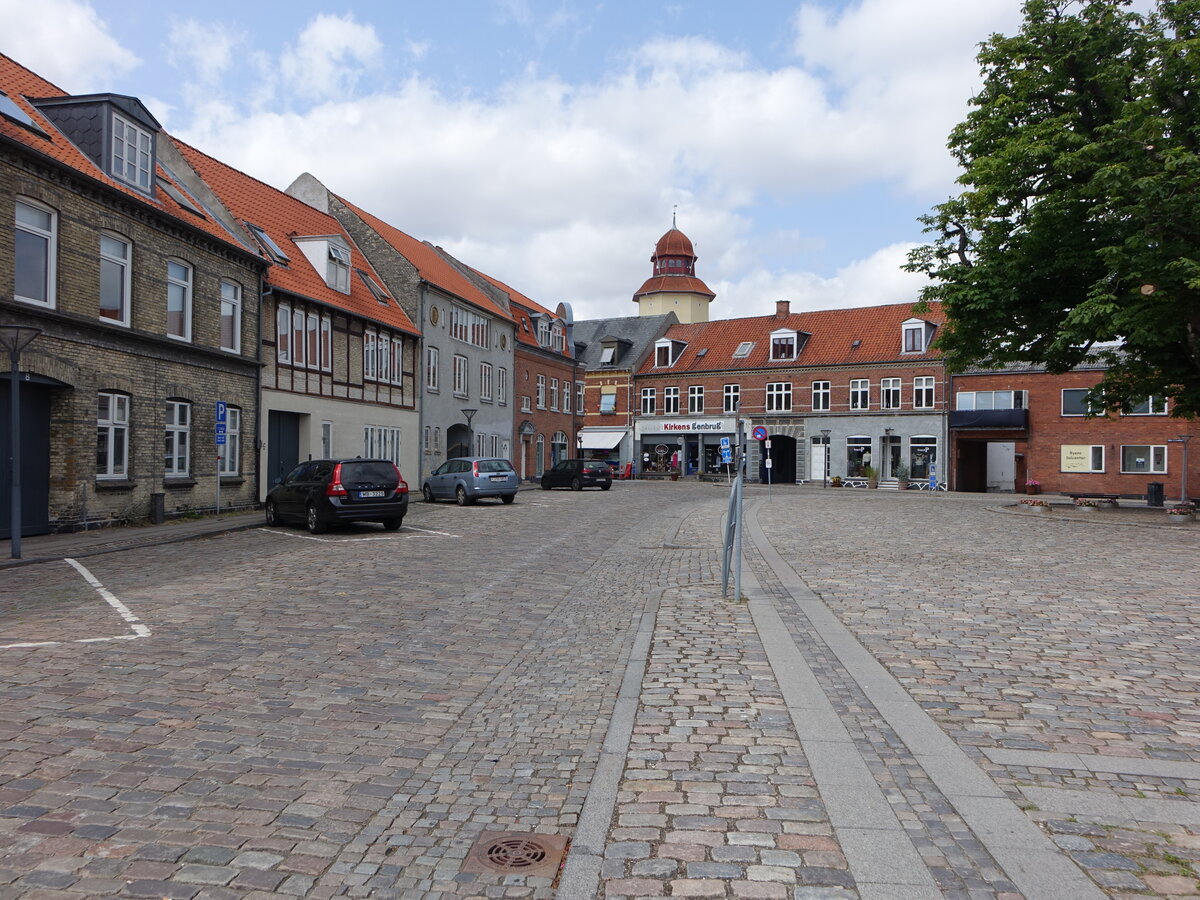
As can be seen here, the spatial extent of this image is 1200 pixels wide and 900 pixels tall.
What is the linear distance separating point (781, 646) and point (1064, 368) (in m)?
21.3

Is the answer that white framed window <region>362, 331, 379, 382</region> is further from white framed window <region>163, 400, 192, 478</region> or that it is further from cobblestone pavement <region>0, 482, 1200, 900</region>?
cobblestone pavement <region>0, 482, 1200, 900</region>

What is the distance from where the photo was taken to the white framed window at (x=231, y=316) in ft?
75.9

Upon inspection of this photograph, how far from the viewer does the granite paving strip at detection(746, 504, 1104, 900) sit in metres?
3.47

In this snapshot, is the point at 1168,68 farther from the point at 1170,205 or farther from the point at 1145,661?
the point at 1145,661

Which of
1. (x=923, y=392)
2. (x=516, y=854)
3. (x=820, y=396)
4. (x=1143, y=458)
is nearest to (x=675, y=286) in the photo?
(x=820, y=396)

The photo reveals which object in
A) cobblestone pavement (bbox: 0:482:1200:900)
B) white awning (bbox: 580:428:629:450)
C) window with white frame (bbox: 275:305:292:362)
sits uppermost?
window with white frame (bbox: 275:305:292:362)

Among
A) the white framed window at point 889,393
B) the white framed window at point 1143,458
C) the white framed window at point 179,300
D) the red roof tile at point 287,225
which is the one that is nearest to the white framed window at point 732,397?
the white framed window at point 889,393

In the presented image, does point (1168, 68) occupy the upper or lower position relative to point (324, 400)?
upper

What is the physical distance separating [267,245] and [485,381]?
1698cm

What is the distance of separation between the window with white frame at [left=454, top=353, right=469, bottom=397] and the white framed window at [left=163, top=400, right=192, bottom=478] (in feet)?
61.5

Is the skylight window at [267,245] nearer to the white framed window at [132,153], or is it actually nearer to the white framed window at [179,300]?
the white framed window at [179,300]

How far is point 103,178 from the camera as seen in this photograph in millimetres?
18062

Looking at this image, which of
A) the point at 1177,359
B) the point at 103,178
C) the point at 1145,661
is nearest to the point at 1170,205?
the point at 1177,359

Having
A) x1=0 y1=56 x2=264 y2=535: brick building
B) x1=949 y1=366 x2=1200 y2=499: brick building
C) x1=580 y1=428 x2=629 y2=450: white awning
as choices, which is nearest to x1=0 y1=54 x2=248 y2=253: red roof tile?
x1=0 y1=56 x2=264 y2=535: brick building
